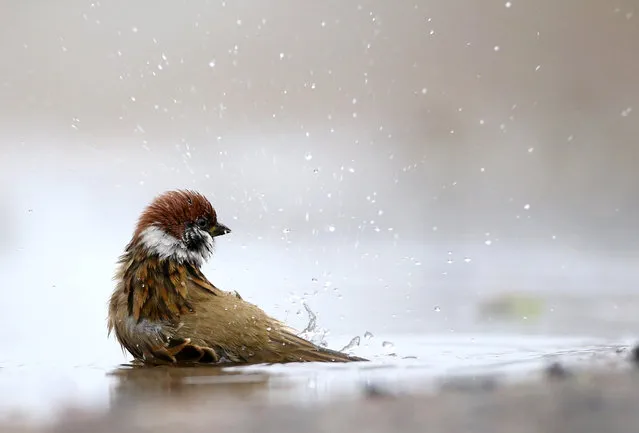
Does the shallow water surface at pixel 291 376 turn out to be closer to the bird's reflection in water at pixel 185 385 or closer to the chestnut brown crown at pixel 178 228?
the bird's reflection in water at pixel 185 385

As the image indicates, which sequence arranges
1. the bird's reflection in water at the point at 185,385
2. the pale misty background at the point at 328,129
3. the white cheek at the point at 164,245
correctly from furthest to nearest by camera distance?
the pale misty background at the point at 328,129 < the white cheek at the point at 164,245 < the bird's reflection in water at the point at 185,385

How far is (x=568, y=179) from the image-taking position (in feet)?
31.6

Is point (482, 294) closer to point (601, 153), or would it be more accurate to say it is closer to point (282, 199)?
point (282, 199)

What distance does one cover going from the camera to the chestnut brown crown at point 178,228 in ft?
15.9

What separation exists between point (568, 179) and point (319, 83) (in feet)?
8.28

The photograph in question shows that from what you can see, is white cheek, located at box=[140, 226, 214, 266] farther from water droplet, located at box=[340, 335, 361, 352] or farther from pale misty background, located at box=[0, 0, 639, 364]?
pale misty background, located at box=[0, 0, 639, 364]

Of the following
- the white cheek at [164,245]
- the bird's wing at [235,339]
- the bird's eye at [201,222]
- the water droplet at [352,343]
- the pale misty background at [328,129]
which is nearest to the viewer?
the bird's wing at [235,339]

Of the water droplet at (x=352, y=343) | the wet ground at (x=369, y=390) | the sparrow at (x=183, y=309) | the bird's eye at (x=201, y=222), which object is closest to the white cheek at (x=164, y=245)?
the sparrow at (x=183, y=309)

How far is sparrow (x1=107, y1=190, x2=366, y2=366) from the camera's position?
459cm

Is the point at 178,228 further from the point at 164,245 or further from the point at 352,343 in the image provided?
the point at 352,343

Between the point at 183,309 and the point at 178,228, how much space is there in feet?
1.19

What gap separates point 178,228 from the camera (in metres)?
4.88

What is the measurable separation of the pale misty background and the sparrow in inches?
104

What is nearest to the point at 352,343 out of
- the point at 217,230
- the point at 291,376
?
the point at 217,230
